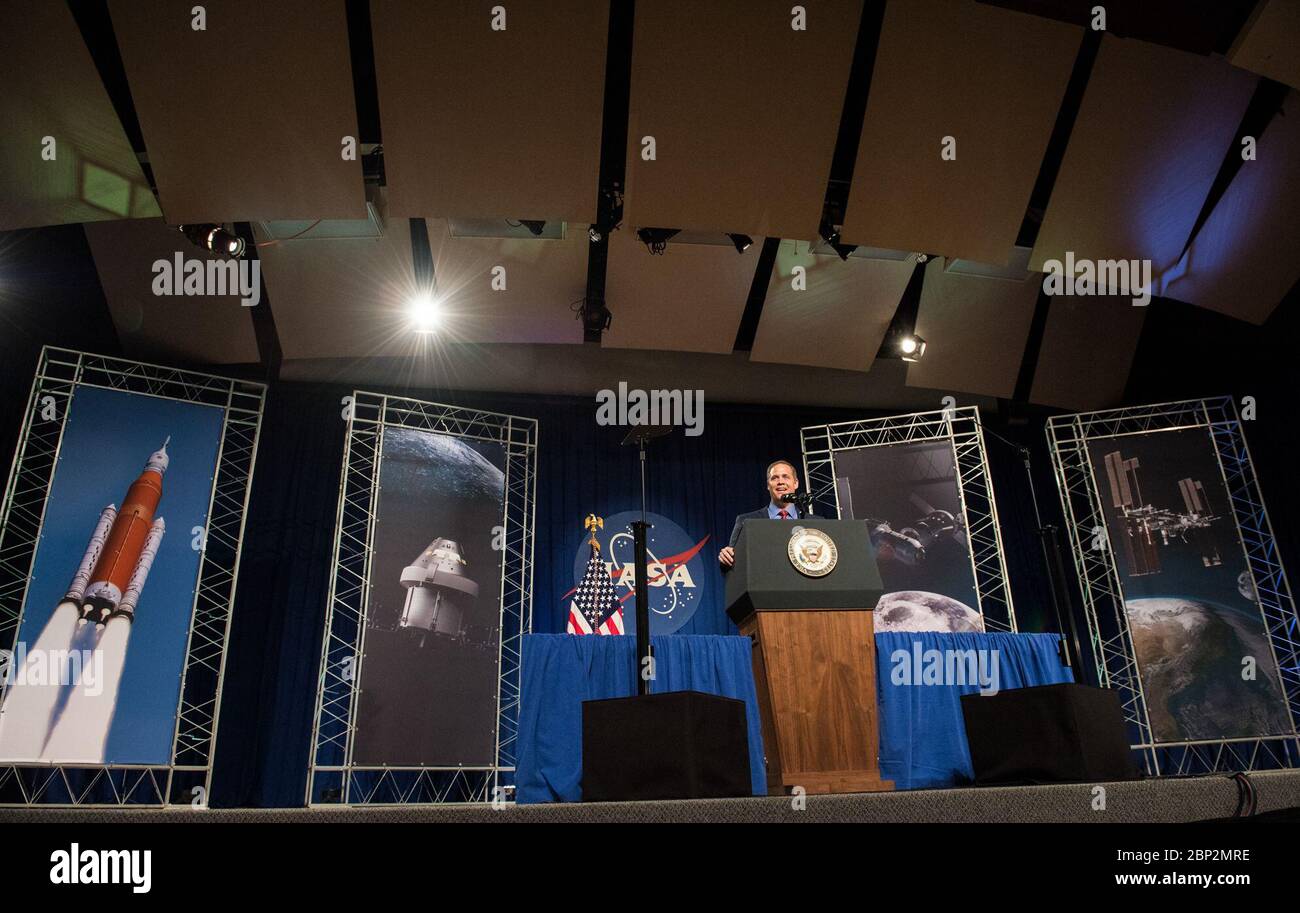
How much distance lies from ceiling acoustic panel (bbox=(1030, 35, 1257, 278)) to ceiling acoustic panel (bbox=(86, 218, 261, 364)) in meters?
6.07

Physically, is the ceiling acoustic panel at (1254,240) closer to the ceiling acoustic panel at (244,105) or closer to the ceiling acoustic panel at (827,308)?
the ceiling acoustic panel at (827,308)

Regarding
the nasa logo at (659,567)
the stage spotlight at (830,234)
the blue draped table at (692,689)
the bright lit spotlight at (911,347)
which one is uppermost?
the stage spotlight at (830,234)

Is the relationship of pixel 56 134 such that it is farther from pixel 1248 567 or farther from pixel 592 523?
pixel 1248 567

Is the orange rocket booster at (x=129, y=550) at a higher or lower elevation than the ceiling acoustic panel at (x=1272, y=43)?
lower

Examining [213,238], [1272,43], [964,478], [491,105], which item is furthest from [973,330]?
[213,238]

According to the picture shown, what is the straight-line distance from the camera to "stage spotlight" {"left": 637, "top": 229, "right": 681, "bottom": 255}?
6.50 metres

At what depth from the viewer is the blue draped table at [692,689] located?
3930mm

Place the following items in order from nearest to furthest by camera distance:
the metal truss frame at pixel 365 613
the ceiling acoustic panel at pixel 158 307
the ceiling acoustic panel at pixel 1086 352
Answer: the metal truss frame at pixel 365 613 < the ceiling acoustic panel at pixel 158 307 < the ceiling acoustic panel at pixel 1086 352

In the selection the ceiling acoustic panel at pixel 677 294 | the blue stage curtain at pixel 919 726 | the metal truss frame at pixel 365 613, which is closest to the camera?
the blue stage curtain at pixel 919 726

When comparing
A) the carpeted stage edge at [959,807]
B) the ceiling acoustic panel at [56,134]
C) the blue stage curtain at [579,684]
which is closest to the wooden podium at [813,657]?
the blue stage curtain at [579,684]

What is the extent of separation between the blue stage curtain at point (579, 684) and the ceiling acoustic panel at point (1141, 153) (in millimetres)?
4072

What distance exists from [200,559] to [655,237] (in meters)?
3.98

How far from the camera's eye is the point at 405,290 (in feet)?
22.6
